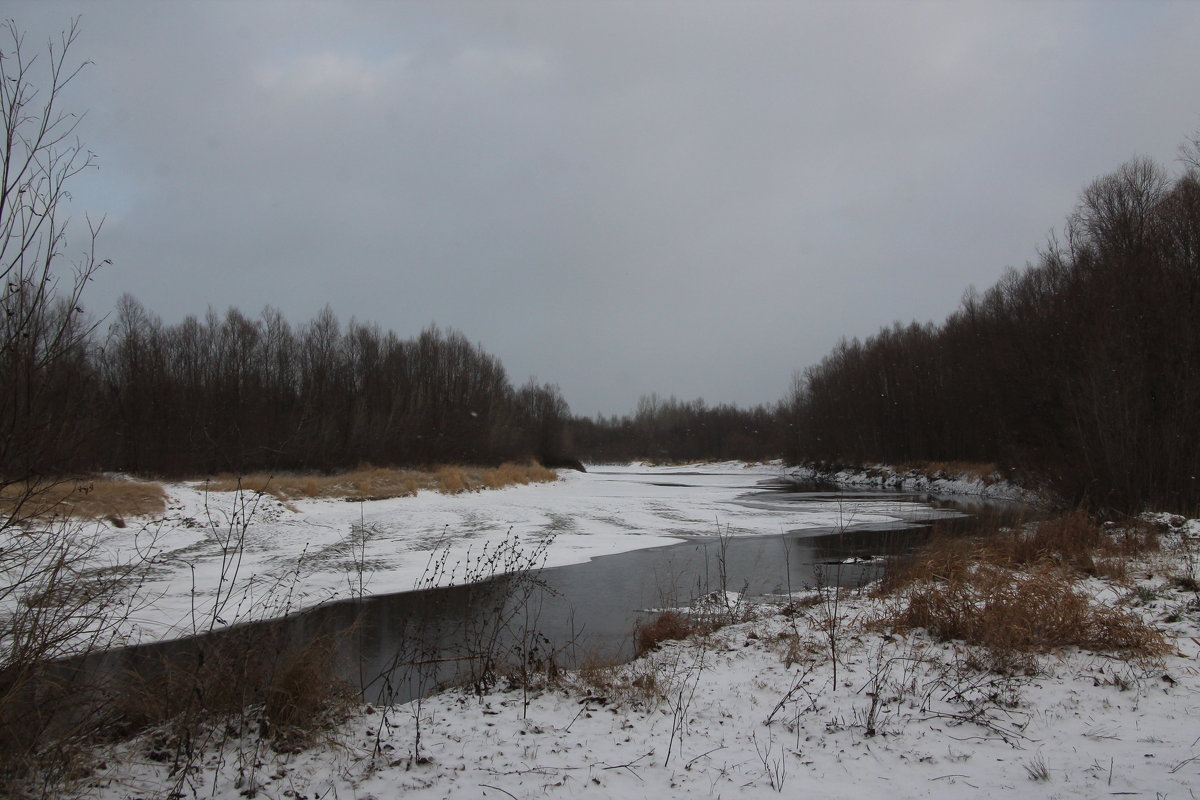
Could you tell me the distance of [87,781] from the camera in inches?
131

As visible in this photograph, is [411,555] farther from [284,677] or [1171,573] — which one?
[1171,573]

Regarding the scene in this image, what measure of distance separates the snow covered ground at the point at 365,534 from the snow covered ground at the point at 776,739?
2153 millimetres

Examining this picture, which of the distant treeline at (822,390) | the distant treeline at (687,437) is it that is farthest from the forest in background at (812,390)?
the distant treeline at (687,437)

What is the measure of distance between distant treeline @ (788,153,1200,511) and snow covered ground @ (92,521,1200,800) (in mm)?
10470

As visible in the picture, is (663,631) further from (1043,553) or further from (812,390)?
(812,390)

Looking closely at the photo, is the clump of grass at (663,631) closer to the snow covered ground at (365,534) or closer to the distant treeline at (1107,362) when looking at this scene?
the snow covered ground at (365,534)

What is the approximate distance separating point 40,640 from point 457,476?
92.2 ft

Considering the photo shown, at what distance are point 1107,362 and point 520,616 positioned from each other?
1536 cm

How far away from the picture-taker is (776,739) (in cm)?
435

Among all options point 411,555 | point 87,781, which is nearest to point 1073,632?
point 87,781

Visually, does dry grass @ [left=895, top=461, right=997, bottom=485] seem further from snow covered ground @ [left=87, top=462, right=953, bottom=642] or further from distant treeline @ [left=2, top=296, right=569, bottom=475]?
distant treeline @ [left=2, top=296, right=569, bottom=475]

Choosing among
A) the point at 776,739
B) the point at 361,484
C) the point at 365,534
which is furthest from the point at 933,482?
the point at 776,739

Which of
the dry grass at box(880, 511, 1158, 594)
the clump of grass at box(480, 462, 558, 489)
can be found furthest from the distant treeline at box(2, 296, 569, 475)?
the dry grass at box(880, 511, 1158, 594)

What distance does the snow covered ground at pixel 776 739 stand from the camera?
3.56 m
